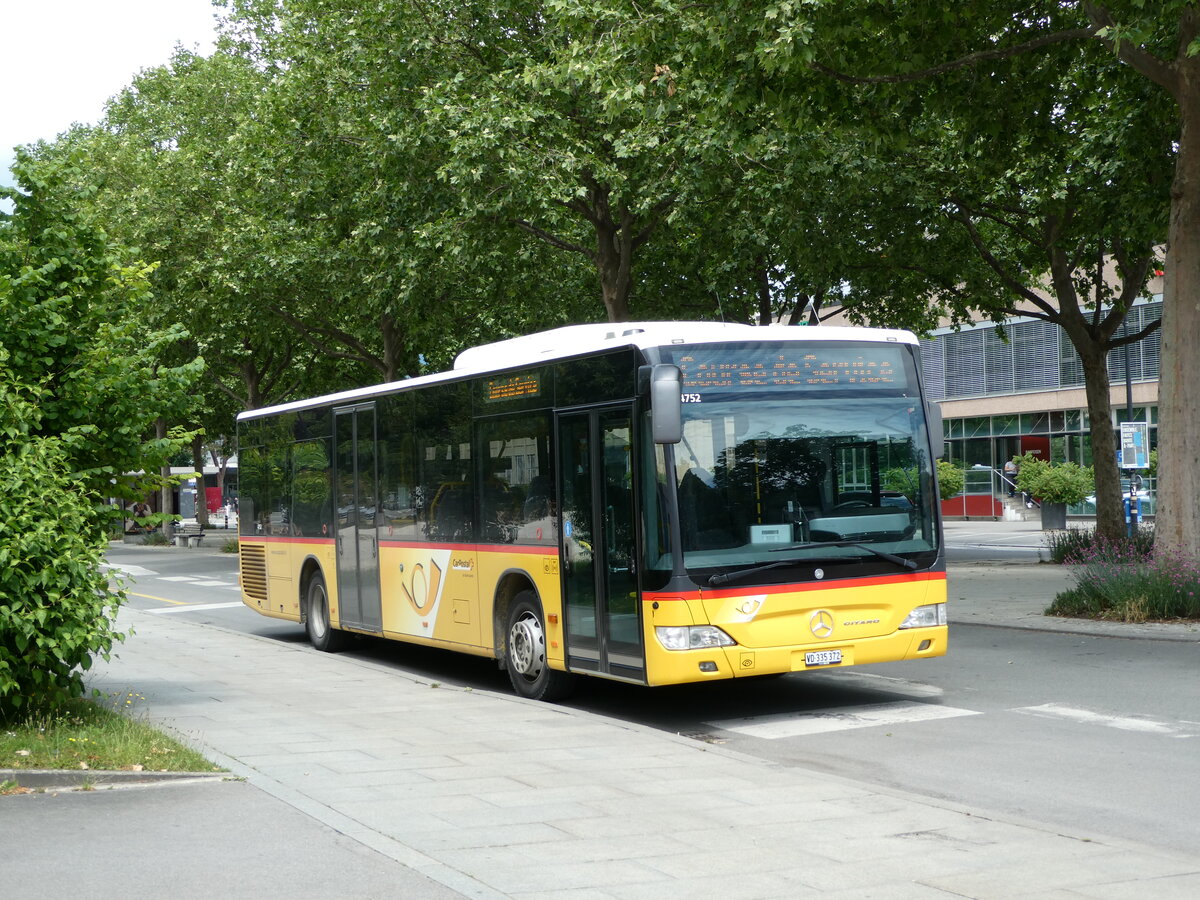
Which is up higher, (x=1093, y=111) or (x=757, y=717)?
(x=1093, y=111)

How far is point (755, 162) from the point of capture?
2381 cm

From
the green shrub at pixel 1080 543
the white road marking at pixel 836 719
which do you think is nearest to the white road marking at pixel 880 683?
the white road marking at pixel 836 719

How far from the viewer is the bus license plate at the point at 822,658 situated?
10.6 metres

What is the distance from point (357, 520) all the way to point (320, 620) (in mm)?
2005

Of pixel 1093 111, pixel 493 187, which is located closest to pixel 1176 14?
pixel 1093 111

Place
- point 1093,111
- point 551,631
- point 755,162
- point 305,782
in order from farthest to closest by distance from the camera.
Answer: point 755,162 → point 1093,111 → point 551,631 → point 305,782

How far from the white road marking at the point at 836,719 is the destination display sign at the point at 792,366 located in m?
2.53

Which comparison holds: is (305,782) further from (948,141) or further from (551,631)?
(948,141)

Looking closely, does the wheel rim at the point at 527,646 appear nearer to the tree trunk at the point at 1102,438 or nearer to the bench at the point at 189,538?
the tree trunk at the point at 1102,438

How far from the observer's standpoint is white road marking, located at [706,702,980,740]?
34.2 feet

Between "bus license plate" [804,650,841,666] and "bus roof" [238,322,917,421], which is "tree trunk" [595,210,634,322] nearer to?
"bus roof" [238,322,917,421]

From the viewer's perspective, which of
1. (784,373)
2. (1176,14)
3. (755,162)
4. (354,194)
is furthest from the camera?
(354,194)

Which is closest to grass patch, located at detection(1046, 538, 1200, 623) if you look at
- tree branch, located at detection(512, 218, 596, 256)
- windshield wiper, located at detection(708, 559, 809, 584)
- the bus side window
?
Result: windshield wiper, located at detection(708, 559, 809, 584)

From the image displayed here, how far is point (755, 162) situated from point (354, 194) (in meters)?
9.47
